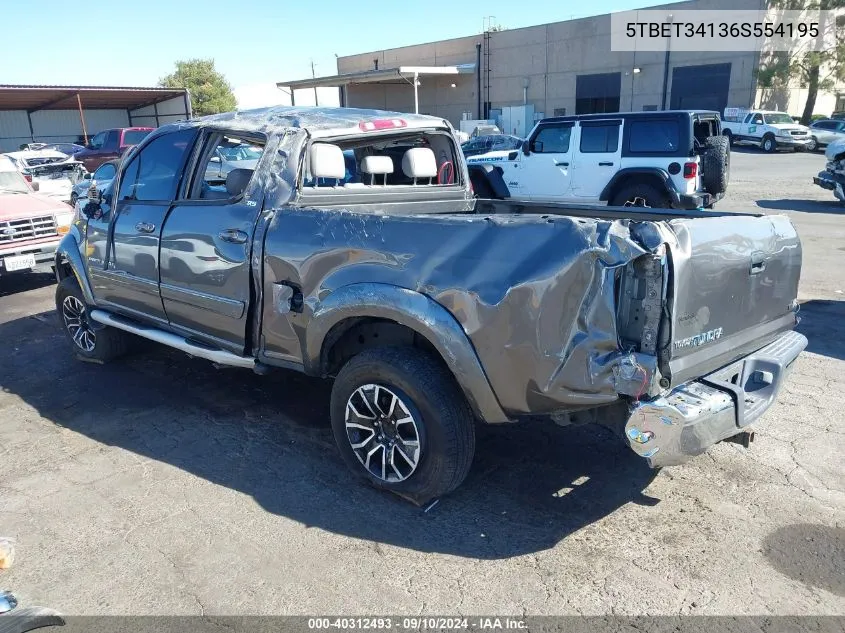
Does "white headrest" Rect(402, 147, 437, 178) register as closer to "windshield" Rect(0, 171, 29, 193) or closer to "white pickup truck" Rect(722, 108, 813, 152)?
"windshield" Rect(0, 171, 29, 193)

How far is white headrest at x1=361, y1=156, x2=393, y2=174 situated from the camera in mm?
4719

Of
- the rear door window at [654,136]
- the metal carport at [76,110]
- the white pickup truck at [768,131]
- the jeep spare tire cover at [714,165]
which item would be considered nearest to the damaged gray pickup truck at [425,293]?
the rear door window at [654,136]

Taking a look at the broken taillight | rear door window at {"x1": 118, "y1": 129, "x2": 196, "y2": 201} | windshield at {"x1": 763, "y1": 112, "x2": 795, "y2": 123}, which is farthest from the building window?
rear door window at {"x1": 118, "y1": 129, "x2": 196, "y2": 201}

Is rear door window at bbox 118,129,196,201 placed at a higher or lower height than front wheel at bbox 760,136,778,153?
higher

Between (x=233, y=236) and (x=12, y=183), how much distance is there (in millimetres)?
8030

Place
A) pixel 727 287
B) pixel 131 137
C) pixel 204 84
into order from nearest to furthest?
1. pixel 727 287
2. pixel 131 137
3. pixel 204 84

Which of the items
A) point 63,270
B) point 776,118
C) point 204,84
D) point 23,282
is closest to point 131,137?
point 23,282

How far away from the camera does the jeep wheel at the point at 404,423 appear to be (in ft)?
10.8

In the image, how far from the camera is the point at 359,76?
4338cm

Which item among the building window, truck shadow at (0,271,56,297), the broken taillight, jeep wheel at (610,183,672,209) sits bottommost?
truck shadow at (0,271,56,297)

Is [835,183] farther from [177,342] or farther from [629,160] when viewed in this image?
[177,342]

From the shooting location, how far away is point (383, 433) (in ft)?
11.7

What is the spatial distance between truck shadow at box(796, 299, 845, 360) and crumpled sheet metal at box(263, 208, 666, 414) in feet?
13.1

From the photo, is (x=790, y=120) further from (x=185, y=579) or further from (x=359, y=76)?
(x=185, y=579)
